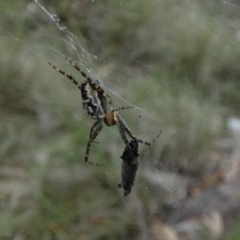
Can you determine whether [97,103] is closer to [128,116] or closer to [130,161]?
[130,161]

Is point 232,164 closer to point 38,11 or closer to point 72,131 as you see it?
point 72,131

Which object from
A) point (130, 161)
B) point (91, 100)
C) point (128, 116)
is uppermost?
point (91, 100)

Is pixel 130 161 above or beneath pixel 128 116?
above

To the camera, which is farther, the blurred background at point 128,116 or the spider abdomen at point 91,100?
the blurred background at point 128,116

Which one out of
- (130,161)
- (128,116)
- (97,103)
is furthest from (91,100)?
(128,116)

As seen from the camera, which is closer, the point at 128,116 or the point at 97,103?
the point at 97,103

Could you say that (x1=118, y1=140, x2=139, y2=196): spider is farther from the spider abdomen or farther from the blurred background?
the blurred background

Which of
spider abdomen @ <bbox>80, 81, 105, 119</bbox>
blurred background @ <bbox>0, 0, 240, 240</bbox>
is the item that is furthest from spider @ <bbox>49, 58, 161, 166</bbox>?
blurred background @ <bbox>0, 0, 240, 240</bbox>

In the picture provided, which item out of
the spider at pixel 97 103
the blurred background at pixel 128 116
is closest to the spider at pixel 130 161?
the spider at pixel 97 103

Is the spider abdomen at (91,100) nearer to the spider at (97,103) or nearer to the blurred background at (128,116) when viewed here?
the spider at (97,103)

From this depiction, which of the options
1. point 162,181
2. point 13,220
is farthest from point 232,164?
point 13,220
